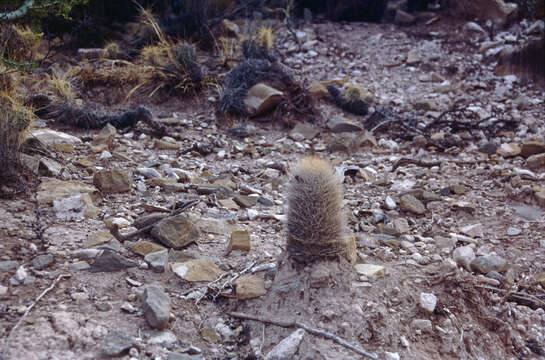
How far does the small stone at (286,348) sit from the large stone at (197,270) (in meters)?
0.58

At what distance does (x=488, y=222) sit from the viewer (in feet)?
11.7

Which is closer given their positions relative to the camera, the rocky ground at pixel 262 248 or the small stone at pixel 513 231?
the rocky ground at pixel 262 248

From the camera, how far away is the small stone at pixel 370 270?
→ 259 centimetres

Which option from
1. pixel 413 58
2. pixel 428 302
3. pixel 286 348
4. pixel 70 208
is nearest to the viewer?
pixel 286 348

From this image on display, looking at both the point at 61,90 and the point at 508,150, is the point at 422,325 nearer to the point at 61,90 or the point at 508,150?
the point at 508,150

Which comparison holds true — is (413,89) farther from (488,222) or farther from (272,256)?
(272,256)

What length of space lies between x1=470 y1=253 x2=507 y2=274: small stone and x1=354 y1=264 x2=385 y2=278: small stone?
624 millimetres

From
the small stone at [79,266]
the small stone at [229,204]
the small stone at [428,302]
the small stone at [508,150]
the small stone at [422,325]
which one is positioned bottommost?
the small stone at [508,150]

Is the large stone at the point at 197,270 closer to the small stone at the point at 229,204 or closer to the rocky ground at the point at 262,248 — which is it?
the rocky ground at the point at 262,248

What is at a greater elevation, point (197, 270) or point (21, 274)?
point (21, 274)

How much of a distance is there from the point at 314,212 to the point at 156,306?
82 cm

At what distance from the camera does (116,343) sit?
2.01m

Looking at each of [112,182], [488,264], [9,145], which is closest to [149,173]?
[112,182]

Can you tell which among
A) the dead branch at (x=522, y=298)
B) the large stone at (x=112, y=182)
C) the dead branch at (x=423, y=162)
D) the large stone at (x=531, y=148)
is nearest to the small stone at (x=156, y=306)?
the large stone at (x=112, y=182)
